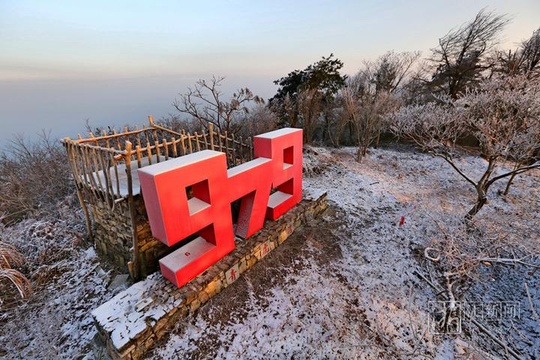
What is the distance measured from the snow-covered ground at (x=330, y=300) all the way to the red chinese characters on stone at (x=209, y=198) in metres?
0.86

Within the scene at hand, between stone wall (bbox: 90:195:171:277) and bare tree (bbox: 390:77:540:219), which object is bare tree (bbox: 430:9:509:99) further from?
stone wall (bbox: 90:195:171:277)

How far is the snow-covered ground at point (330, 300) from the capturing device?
132 inches

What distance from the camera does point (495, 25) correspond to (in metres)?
13.1

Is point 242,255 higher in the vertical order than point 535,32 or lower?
lower

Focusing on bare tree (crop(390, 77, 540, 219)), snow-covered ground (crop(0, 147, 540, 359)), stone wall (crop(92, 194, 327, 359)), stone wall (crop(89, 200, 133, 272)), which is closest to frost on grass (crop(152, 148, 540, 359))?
snow-covered ground (crop(0, 147, 540, 359))

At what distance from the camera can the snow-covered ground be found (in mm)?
3357

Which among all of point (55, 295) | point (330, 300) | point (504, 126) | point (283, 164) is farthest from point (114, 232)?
point (504, 126)

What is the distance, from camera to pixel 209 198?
372cm

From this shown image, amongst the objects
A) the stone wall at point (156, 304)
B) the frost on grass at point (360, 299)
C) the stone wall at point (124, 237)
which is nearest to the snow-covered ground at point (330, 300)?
the frost on grass at point (360, 299)

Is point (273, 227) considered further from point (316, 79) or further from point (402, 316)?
point (316, 79)

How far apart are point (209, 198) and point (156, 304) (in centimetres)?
175

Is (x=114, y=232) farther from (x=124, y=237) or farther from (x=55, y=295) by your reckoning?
(x=55, y=295)

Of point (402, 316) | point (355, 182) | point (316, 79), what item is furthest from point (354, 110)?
point (402, 316)

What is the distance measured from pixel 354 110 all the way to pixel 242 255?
10.5 m
